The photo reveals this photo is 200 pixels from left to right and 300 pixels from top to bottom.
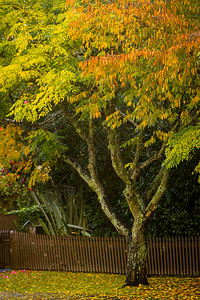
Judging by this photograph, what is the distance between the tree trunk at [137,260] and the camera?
11320 millimetres

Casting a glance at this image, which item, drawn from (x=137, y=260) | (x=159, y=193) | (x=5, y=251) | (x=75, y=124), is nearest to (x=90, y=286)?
(x=137, y=260)

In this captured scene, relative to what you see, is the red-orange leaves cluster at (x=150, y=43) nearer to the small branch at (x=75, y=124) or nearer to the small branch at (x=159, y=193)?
the small branch at (x=159, y=193)

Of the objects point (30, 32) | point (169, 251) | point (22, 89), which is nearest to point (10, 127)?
point (22, 89)

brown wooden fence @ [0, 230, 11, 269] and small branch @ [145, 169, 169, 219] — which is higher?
small branch @ [145, 169, 169, 219]

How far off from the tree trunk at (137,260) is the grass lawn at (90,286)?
29cm

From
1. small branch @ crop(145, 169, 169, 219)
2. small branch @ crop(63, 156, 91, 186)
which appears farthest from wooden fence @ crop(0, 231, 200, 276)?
small branch @ crop(63, 156, 91, 186)

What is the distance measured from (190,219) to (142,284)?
330 centimetres

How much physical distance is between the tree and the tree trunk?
→ 25 mm

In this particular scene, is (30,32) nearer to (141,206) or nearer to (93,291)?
(141,206)

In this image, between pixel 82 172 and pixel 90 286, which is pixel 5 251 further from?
pixel 90 286

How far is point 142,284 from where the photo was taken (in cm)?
1132

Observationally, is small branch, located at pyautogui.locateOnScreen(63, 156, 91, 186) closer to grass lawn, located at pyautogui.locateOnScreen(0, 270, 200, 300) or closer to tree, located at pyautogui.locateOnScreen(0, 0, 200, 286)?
tree, located at pyautogui.locateOnScreen(0, 0, 200, 286)

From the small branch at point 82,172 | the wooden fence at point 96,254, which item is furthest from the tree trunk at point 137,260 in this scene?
the small branch at point 82,172

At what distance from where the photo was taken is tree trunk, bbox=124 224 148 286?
11320mm
